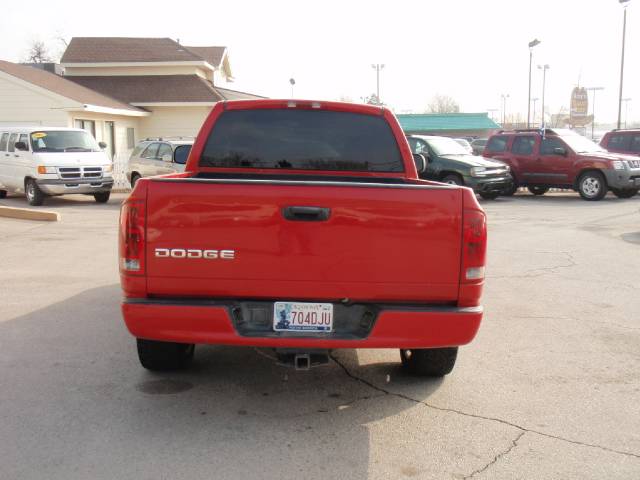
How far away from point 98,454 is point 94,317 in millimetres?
3064

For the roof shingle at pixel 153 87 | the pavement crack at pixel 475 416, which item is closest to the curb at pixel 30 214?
the pavement crack at pixel 475 416

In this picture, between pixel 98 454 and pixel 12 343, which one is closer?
pixel 98 454

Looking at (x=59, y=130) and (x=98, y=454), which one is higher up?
(x=59, y=130)

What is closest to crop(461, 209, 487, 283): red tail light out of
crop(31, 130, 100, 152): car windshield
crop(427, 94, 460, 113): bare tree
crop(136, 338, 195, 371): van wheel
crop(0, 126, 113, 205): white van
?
crop(136, 338, 195, 371): van wheel

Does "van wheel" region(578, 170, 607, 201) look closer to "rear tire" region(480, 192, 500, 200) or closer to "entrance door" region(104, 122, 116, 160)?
"rear tire" region(480, 192, 500, 200)

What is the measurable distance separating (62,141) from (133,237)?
14753mm

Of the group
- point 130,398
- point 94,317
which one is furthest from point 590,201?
point 130,398

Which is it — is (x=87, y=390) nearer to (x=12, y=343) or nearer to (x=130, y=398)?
(x=130, y=398)

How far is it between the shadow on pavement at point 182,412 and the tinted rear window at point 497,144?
52.6 ft

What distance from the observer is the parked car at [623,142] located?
20875mm

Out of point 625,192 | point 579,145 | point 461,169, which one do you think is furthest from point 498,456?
point 579,145

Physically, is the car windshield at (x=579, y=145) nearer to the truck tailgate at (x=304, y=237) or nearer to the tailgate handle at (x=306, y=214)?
the truck tailgate at (x=304, y=237)

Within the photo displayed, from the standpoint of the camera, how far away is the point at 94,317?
6.58 meters

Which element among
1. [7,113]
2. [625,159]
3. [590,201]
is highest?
[7,113]
